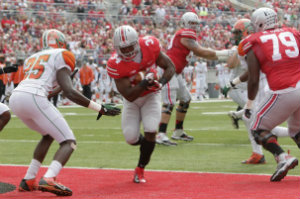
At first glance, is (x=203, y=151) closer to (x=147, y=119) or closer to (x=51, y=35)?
(x=147, y=119)

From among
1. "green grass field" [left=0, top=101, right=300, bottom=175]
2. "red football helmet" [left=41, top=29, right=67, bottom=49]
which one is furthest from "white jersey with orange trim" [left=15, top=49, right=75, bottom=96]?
"green grass field" [left=0, top=101, right=300, bottom=175]

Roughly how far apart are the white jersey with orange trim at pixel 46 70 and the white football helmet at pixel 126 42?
26.1 inches

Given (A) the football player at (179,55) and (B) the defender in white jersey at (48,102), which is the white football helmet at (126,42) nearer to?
(B) the defender in white jersey at (48,102)

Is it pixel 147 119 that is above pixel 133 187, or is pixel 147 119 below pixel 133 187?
above

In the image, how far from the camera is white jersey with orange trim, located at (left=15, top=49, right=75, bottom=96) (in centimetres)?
528

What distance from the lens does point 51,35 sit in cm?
560

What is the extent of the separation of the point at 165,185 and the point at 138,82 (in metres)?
1.12

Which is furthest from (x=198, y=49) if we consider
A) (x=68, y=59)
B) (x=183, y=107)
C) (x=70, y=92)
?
(x=70, y=92)

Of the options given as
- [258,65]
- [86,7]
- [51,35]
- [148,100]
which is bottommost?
[86,7]

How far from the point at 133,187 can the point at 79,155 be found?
2554mm

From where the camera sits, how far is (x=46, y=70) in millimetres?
5309

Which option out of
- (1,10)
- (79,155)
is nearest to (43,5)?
(1,10)

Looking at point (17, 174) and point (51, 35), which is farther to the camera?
point (17, 174)

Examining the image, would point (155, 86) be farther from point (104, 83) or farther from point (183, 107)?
point (104, 83)
